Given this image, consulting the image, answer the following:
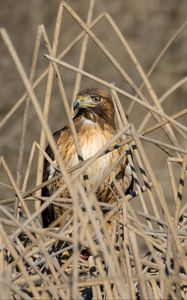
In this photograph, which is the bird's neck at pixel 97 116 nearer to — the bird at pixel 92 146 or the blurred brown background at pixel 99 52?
the bird at pixel 92 146

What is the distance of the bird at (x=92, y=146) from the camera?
26.6 feet

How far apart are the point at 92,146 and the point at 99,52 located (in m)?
9.73

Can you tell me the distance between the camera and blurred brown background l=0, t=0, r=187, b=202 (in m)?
17.2

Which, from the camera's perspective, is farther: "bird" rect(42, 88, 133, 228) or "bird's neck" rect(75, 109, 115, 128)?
"bird's neck" rect(75, 109, 115, 128)

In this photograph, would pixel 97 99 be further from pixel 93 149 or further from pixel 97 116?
pixel 93 149

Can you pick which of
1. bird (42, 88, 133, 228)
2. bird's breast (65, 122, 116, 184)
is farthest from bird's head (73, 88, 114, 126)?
bird's breast (65, 122, 116, 184)

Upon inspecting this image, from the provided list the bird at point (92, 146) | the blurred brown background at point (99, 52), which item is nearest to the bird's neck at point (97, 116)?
the bird at point (92, 146)

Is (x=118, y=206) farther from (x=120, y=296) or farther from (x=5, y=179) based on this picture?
(x=5, y=179)

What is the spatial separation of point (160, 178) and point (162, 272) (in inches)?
425

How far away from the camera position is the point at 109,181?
799cm

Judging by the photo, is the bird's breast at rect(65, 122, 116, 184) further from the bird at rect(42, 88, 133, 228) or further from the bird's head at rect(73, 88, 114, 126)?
the bird's head at rect(73, 88, 114, 126)

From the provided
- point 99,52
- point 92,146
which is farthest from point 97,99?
point 99,52

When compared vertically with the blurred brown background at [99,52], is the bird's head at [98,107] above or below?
below

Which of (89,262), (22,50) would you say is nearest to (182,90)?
(22,50)
